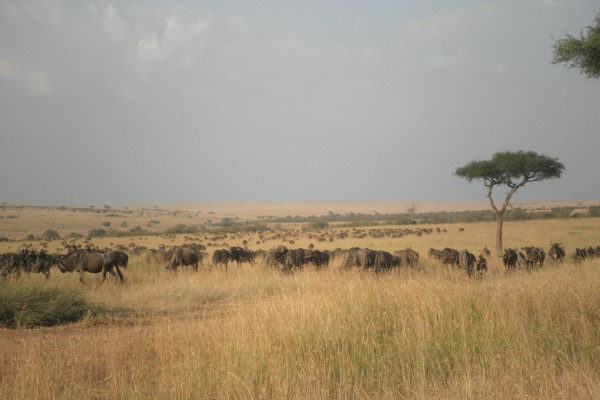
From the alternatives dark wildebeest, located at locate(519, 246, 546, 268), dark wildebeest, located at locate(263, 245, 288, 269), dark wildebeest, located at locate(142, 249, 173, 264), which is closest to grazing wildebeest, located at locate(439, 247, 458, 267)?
dark wildebeest, located at locate(519, 246, 546, 268)

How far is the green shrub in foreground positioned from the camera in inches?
375

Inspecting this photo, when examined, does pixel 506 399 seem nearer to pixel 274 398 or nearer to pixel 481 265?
pixel 274 398

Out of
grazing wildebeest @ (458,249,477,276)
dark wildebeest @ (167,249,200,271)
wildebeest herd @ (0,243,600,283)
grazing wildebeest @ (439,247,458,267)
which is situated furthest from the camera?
dark wildebeest @ (167,249,200,271)

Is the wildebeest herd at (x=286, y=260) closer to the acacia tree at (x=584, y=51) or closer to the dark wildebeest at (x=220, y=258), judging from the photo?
the dark wildebeest at (x=220, y=258)

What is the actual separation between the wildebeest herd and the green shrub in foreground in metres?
3.62

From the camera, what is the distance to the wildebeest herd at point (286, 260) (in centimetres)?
1470

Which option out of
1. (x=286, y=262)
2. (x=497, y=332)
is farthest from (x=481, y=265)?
(x=497, y=332)

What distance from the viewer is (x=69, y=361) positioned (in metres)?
5.92

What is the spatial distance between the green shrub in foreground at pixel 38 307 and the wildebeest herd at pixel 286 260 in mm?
3620

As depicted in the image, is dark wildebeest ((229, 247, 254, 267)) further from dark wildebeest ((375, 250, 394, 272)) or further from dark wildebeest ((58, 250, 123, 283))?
dark wildebeest ((375, 250, 394, 272))

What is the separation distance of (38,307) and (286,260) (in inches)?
363

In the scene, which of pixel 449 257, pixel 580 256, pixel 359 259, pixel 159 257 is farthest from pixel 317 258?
pixel 580 256

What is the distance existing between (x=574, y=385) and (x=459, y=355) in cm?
160

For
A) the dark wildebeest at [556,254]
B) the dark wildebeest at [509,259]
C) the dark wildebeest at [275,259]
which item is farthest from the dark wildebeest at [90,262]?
the dark wildebeest at [556,254]
